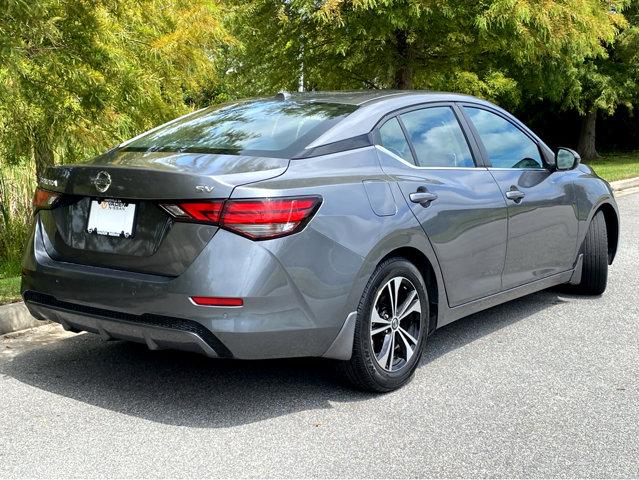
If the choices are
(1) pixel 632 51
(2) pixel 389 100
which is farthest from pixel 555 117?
(2) pixel 389 100

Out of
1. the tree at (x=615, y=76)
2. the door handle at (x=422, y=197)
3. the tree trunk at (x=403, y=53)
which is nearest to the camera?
the door handle at (x=422, y=197)

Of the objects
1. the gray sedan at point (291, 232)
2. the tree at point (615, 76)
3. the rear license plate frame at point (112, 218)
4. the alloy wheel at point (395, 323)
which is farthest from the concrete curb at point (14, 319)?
the tree at point (615, 76)

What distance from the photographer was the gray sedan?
361 cm

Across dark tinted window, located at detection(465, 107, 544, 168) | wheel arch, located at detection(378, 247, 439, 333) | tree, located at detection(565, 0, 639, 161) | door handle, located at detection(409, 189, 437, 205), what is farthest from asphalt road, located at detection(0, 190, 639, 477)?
tree, located at detection(565, 0, 639, 161)

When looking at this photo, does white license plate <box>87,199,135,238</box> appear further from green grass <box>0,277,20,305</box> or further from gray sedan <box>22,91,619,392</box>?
green grass <box>0,277,20,305</box>

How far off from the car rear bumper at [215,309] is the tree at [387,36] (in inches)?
328

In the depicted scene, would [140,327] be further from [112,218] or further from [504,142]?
[504,142]

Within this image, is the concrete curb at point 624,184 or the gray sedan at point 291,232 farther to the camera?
the concrete curb at point 624,184

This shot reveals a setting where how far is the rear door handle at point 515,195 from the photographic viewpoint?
5.09 m

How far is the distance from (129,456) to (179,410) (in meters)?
0.57

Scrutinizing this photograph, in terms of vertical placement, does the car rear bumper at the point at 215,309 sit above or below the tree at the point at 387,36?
below

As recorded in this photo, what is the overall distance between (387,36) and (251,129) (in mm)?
9357

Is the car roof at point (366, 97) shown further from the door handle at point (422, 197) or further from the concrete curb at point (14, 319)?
the concrete curb at point (14, 319)

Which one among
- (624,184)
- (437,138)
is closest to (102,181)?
(437,138)
